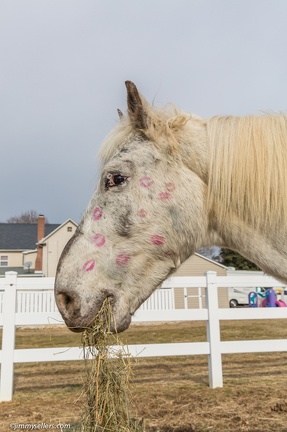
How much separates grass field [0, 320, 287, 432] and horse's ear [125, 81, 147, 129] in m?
1.79

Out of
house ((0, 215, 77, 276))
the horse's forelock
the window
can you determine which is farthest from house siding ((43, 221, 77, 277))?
the horse's forelock

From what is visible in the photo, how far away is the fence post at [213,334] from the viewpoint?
5.94m

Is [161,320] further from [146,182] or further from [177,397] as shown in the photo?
[146,182]

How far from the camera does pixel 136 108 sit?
7.73ft

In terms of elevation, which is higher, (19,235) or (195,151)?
(19,235)

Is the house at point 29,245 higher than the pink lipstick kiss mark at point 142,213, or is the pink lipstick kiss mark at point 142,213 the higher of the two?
the house at point 29,245

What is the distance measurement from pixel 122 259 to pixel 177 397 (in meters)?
3.83

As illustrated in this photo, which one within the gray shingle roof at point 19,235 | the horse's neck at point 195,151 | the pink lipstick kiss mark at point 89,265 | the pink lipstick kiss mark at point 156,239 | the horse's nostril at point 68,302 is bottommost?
the horse's nostril at point 68,302

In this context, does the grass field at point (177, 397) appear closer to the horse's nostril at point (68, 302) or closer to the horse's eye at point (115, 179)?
the horse's nostril at point (68, 302)

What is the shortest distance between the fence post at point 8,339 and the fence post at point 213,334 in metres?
2.95

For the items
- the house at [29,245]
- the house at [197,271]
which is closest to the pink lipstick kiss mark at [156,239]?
the house at [197,271]

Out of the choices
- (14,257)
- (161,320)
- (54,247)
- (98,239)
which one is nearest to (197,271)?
(54,247)

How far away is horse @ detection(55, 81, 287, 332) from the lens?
2.12m

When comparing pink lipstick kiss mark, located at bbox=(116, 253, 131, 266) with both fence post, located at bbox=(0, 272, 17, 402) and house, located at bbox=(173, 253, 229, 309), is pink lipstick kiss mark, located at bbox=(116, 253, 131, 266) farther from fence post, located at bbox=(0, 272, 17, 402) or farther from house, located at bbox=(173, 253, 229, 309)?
house, located at bbox=(173, 253, 229, 309)
